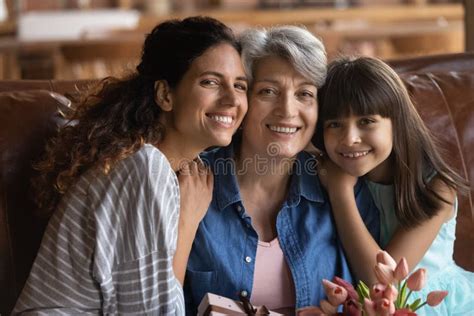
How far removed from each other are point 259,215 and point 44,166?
579mm

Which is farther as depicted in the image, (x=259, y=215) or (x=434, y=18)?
(x=434, y=18)

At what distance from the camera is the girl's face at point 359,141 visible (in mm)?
2008

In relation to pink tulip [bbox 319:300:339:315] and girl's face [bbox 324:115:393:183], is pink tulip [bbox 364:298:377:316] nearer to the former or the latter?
pink tulip [bbox 319:300:339:315]

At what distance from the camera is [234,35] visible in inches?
78.5

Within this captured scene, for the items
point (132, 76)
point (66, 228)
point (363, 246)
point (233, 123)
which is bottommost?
point (363, 246)

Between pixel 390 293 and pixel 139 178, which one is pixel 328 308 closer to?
pixel 390 293

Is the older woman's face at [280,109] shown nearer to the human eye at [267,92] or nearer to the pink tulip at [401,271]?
the human eye at [267,92]

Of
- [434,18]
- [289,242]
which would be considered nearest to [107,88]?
[289,242]

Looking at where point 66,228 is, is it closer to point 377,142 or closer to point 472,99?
point 377,142

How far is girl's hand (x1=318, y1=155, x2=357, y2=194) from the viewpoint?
6.84 ft

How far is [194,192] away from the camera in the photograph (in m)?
2.01

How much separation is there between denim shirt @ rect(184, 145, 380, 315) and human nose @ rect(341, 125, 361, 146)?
19 cm

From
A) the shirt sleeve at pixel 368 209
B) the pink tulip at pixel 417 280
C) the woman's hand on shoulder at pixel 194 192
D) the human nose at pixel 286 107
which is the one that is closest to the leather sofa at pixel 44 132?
the shirt sleeve at pixel 368 209

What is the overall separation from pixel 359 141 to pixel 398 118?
5.0 inches
